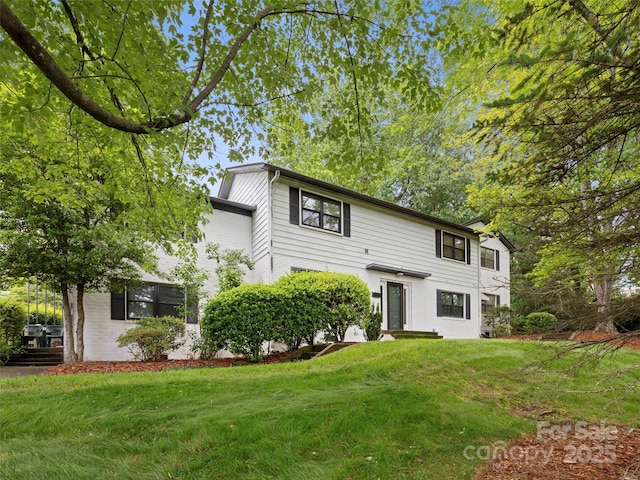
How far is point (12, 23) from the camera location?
8.21ft

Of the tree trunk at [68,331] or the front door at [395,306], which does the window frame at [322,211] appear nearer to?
the front door at [395,306]

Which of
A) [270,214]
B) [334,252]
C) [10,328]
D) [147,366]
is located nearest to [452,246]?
[334,252]

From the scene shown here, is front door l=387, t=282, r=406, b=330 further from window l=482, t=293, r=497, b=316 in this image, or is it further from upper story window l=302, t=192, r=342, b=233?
window l=482, t=293, r=497, b=316

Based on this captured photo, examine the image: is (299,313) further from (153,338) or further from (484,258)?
(484,258)

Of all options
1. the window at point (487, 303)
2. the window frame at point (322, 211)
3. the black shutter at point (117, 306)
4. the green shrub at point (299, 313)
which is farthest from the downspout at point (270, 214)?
the window at point (487, 303)

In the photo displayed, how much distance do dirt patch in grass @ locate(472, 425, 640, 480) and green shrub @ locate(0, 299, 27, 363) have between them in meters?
11.4

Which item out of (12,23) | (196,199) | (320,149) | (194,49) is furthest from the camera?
(320,149)

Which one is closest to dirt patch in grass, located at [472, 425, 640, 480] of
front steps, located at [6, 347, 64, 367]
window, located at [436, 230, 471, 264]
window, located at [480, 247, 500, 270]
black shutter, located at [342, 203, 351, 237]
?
black shutter, located at [342, 203, 351, 237]

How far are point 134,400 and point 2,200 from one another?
672 centimetres

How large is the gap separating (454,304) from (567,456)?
528 inches

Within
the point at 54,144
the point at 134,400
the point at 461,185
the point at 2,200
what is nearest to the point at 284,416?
the point at 134,400

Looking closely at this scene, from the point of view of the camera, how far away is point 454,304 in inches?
645

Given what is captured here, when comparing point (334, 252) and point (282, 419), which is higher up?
point (334, 252)

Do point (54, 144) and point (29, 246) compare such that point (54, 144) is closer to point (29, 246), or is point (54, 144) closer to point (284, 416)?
point (29, 246)
